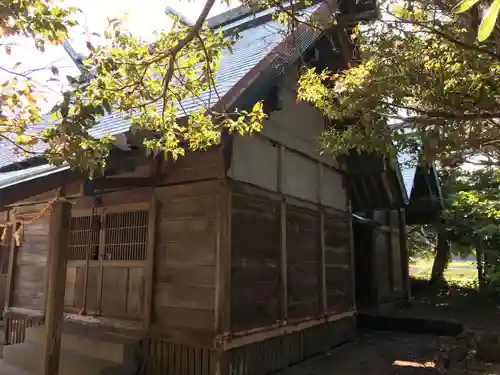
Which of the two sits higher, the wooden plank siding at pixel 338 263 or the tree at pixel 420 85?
the tree at pixel 420 85

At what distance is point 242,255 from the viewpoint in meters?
5.70

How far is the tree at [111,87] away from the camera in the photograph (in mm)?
3605

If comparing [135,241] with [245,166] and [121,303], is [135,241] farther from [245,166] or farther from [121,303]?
[245,166]

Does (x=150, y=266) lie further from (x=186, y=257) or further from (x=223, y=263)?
(x=223, y=263)

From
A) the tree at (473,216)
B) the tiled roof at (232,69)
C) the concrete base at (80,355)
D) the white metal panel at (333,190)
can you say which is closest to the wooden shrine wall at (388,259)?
the tree at (473,216)

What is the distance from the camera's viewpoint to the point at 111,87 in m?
3.94

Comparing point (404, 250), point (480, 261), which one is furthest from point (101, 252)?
point (480, 261)

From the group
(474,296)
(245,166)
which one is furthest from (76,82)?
(474,296)

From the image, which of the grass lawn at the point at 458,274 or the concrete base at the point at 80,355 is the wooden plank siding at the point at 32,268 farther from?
the grass lawn at the point at 458,274

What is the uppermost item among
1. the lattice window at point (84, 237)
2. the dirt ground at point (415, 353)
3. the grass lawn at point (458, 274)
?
the lattice window at point (84, 237)

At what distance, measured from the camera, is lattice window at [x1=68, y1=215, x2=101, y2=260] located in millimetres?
6742

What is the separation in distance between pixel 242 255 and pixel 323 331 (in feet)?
9.67

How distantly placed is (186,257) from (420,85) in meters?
3.53

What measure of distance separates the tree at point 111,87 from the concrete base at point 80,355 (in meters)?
2.78
